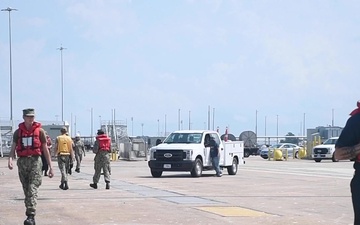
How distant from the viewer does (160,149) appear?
104 feet

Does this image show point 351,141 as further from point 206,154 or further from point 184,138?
point 184,138

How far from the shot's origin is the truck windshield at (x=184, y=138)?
3244 centimetres

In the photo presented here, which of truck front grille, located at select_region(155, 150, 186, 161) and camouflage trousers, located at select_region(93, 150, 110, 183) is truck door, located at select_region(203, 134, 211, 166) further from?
camouflage trousers, located at select_region(93, 150, 110, 183)

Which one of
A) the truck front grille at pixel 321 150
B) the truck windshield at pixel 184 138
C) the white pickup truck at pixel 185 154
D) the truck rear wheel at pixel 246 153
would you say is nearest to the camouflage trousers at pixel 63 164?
the white pickup truck at pixel 185 154

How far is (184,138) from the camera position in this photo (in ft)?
107

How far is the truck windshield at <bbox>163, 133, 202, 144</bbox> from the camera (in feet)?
106

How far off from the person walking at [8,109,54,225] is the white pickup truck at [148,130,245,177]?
678 inches

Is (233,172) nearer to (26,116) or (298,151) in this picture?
(26,116)

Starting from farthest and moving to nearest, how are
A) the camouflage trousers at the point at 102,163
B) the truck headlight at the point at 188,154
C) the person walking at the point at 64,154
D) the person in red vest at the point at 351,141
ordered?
the truck headlight at the point at 188,154, the camouflage trousers at the point at 102,163, the person walking at the point at 64,154, the person in red vest at the point at 351,141

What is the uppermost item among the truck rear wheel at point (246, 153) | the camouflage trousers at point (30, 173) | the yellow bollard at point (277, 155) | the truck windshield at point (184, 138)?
the truck windshield at point (184, 138)

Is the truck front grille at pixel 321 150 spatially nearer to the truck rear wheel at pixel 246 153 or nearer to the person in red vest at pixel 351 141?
the truck rear wheel at pixel 246 153

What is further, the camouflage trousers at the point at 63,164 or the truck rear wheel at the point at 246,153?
the truck rear wheel at the point at 246,153

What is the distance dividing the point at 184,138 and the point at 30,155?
19229 millimetres

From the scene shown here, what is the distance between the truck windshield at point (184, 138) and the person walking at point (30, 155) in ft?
60.7
